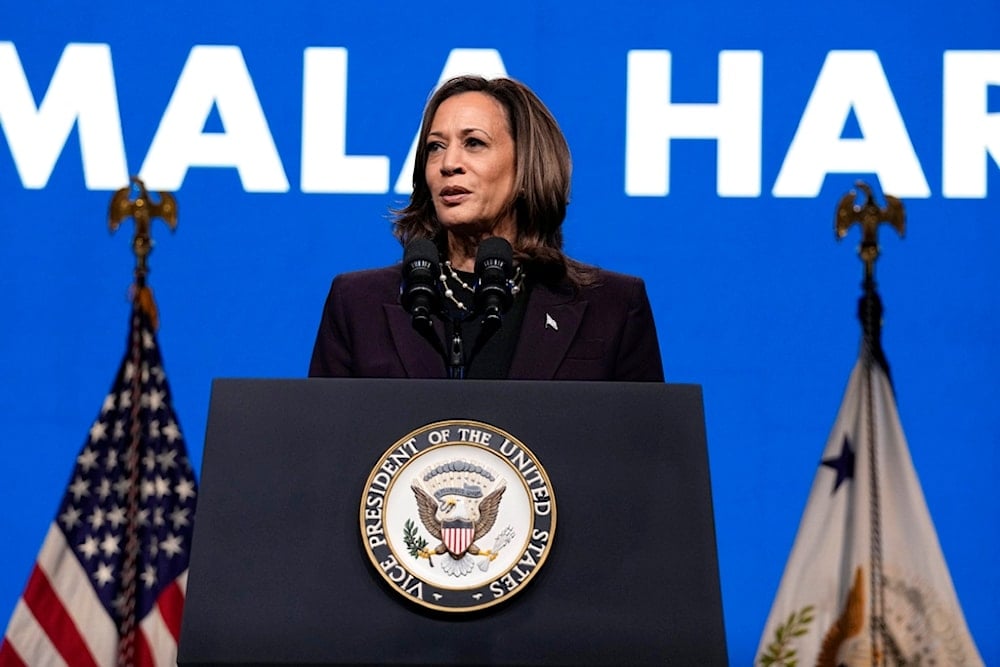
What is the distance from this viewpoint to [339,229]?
4.61 metres

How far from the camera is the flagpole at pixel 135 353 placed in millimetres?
2869

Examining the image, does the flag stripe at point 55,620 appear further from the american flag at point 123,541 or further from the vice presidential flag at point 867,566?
the vice presidential flag at point 867,566

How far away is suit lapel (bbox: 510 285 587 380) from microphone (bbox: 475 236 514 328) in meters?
0.35

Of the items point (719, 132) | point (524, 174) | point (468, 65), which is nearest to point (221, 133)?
point (468, 65)

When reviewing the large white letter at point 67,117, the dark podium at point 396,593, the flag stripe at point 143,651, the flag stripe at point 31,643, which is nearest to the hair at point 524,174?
the dark podium at point 396,593

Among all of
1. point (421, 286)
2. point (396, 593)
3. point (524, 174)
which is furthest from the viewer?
point (524, 174)

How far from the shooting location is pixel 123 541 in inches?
118

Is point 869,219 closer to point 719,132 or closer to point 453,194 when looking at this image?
point 453,194

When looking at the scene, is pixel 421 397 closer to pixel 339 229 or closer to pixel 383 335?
pixel 383 335

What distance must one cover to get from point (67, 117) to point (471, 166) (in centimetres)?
194

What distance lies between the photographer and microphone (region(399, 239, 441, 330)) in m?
2.59

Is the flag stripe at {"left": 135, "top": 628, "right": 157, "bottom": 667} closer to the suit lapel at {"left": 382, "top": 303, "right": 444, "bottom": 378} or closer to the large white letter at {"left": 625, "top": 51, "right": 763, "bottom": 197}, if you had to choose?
the suit lapel at {"left": 382, "top": 303, "right": 444, "bottom": 378}

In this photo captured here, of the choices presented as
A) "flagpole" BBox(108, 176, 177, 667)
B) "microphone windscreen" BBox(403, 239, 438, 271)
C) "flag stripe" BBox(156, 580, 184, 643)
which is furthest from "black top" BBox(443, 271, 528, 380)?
"flag stripe" BBox(156, 580, 184, 643)

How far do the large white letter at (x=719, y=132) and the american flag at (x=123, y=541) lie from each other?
1.94 meters
